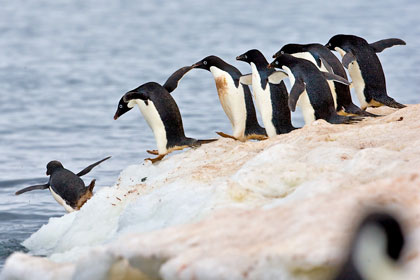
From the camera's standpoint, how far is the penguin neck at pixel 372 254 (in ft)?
9.83

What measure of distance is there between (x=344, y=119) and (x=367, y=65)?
128 cm

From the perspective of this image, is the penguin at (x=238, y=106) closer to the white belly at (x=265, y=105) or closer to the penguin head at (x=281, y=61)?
the white belly at (x=265, y=105)

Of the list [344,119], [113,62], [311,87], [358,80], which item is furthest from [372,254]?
[113,62]

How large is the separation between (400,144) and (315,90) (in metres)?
2.13

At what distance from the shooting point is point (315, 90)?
8.05m

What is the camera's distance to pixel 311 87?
807 centimetres

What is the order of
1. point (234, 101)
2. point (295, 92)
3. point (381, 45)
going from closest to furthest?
point (295, 92) → point (234, 101) → point (381, 45)

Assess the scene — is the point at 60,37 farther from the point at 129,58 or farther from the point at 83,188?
the point at 83,188

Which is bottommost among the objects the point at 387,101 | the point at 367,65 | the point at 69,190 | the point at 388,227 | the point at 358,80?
the point at 69,190

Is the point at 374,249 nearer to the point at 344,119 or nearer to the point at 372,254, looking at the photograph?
the point at 372,254

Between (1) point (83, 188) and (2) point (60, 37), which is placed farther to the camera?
(2) point (60, 37)

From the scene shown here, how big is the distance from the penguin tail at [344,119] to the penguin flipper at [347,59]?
2.70 ft

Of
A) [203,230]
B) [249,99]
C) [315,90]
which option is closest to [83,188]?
[249,99]

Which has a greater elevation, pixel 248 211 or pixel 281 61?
pixel 281 61
